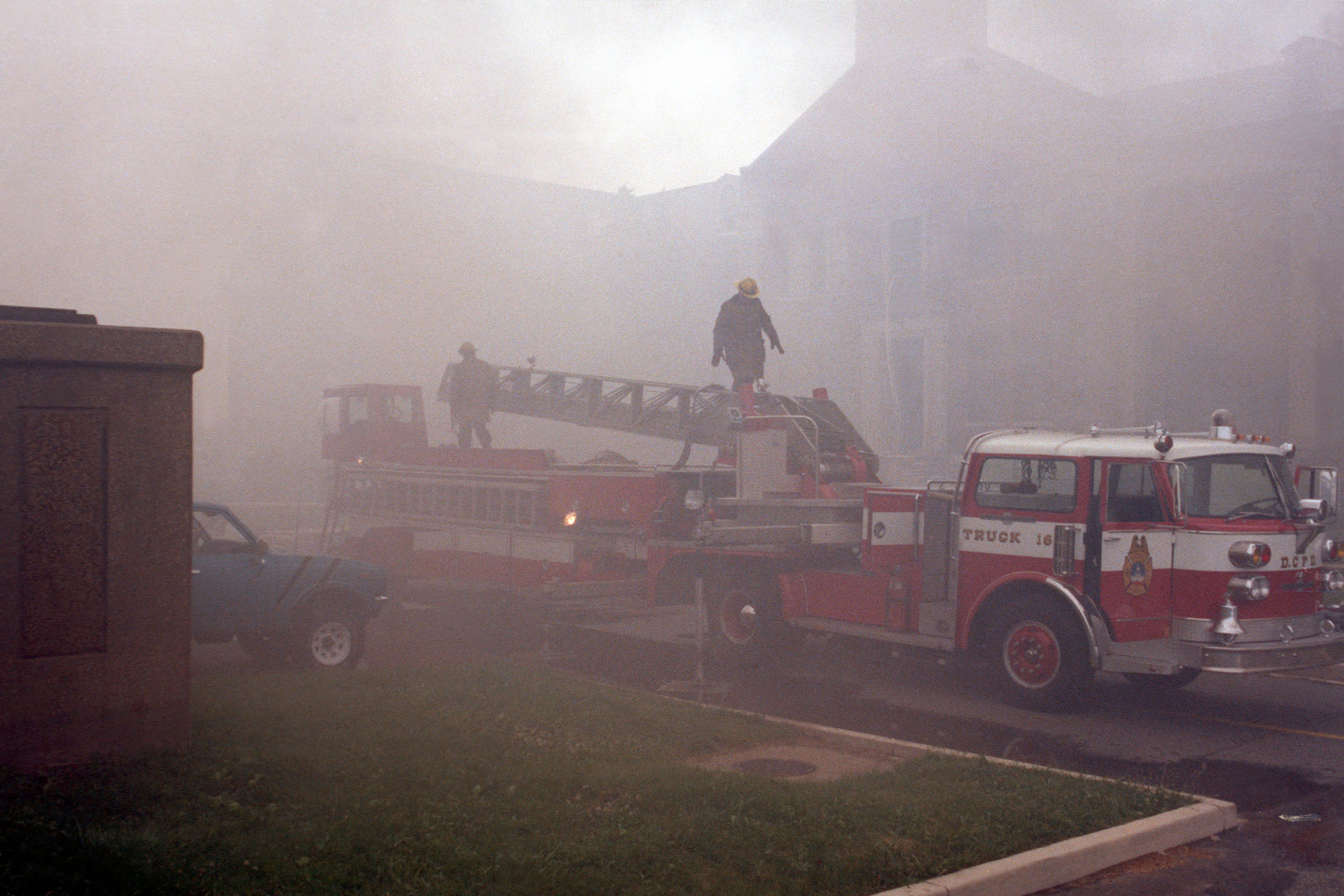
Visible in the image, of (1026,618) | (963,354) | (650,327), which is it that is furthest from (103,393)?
(650,327)

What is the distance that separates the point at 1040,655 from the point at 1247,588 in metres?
1.32

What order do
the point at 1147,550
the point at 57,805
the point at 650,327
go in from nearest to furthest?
the point at 57,805, the point at 1147,550, the point at 650,327

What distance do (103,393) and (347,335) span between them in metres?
23.4

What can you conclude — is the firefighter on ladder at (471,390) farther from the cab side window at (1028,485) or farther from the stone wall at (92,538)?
the stone wall at (92,538)

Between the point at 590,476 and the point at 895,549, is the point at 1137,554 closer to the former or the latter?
the point at 895,549

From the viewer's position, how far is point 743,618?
31.0 ft

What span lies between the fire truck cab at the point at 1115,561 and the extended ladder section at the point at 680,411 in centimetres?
166

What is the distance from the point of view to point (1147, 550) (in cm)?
721

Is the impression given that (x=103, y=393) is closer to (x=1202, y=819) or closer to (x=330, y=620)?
(x=330, y=620)

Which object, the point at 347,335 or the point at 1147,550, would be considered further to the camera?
the point at 347,335

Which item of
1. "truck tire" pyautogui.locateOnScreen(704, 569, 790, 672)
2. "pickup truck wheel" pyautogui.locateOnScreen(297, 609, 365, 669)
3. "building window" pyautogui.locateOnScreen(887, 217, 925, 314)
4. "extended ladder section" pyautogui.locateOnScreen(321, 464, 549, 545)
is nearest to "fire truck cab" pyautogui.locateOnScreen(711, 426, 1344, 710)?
"truck tire" pyautogui.locateOnScreen(704, 569, 790, 672)

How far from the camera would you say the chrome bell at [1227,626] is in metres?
6.82

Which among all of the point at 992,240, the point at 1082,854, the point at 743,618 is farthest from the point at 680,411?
the point at 992,240

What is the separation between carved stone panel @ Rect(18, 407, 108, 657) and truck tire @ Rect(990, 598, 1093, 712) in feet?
17.9
